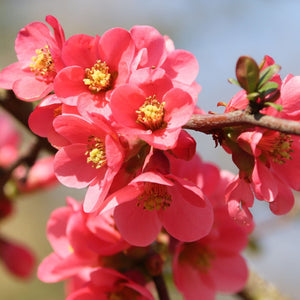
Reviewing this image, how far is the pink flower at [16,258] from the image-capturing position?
156cm

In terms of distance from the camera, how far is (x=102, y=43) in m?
0.66

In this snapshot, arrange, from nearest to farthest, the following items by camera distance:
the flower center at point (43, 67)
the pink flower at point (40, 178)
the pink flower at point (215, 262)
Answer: the flower center at point (43, 67), the pink flower at point (215, 262), the pink flower at point (40, 178)

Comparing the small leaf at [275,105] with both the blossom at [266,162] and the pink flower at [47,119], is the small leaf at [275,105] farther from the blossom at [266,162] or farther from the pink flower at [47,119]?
the pink flower at [47,119]

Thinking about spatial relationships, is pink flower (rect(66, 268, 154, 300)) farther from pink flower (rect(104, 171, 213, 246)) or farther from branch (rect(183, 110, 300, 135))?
branch (rect(183, 110, 300, 135))

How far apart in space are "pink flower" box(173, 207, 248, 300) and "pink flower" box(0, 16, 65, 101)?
1.36 ft

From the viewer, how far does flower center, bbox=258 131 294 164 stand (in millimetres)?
598

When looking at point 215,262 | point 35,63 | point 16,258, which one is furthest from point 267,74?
point 16,258

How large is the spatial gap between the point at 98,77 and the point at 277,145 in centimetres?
28

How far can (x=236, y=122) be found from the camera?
1.76ft

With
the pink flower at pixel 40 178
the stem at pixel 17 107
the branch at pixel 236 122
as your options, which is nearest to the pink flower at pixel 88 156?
the branch at pixel 236 122

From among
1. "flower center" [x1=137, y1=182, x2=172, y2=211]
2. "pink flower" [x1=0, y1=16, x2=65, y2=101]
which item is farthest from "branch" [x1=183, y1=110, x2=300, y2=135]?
"pink flower" [x1=0, y1=16, x2=65, y2=101]

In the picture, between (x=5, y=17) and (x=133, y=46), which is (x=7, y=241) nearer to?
(x=133, y=46)

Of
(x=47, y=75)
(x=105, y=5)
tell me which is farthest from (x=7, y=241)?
(x=105, y=5)

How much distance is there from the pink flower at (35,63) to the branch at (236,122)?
233 millimetres
